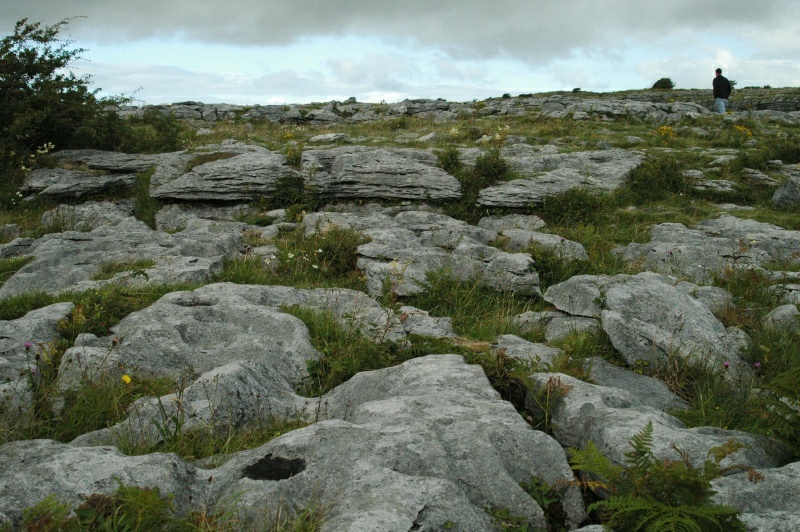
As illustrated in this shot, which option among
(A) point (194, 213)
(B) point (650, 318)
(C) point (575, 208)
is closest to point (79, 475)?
(B) point (650, 318)

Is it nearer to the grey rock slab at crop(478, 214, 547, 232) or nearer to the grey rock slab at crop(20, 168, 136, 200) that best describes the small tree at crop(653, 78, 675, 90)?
the grey rock slab at crop(478, 214, 547, 232)

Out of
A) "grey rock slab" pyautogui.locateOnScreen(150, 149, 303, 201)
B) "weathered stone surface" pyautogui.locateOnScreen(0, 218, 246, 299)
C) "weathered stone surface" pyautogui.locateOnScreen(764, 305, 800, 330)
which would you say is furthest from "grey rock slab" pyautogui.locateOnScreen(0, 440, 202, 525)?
"grey rock slab" pyautogui.locateOnScreen(150, 149, 303, 201)

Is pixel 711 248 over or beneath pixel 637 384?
over

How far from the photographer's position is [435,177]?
545 inches

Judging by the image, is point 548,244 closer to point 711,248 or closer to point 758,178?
point 711,248

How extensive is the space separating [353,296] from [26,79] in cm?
1430

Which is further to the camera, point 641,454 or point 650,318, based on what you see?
point 650,318

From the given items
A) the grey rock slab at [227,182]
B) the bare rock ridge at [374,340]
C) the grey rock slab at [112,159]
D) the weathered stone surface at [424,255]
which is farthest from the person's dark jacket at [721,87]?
the grey rock slab at [112,159]

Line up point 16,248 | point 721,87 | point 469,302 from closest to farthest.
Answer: point 469,302, point 16,248, point 721,87

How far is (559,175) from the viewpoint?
46.2 feet

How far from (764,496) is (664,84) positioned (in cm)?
5737

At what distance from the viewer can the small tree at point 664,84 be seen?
53.0m

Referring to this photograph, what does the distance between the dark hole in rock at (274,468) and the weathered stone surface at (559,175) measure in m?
10.3

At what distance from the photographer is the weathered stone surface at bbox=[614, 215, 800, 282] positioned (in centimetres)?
997
